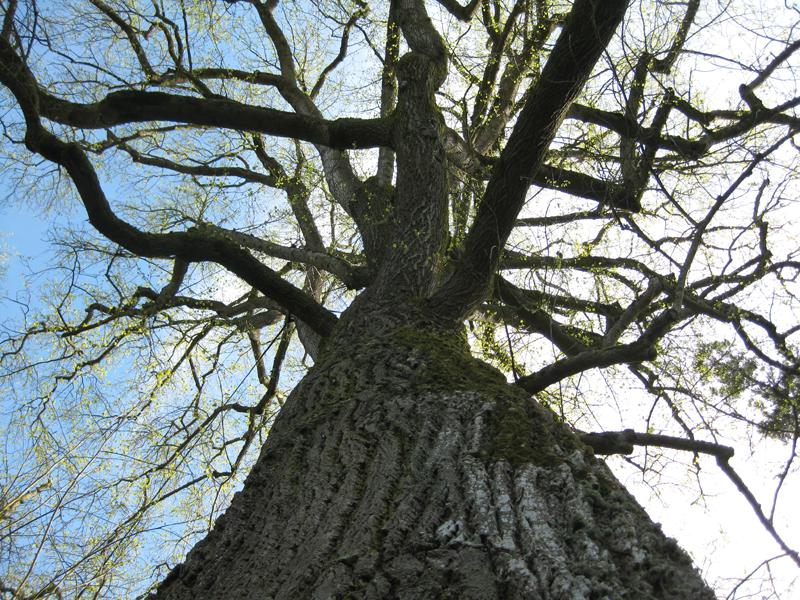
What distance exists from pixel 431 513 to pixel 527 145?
225 cm

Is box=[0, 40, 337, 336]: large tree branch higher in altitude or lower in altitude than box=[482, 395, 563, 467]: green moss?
higher

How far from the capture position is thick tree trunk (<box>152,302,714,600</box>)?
4.29ft

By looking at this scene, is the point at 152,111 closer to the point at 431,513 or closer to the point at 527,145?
the point at 527,145

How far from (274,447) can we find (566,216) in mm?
3694

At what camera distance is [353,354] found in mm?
3125

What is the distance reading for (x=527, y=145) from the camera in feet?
10.6

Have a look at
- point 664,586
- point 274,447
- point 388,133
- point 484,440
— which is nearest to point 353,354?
point 274,447

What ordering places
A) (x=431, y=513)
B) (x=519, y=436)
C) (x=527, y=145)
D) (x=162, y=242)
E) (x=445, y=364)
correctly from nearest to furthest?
1. (x=431, y=513)
2. (x=519, y=436)
3. (x=445, y=364)
4. (x=527, y=145)
5. (x=162, y=242)

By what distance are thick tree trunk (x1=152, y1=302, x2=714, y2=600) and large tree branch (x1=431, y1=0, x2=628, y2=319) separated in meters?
0.99

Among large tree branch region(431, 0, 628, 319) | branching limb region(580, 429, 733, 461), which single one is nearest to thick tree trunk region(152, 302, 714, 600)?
branching limb region(580, 429, 733, 461)

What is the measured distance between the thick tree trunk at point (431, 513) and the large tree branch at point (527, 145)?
38.9 inches

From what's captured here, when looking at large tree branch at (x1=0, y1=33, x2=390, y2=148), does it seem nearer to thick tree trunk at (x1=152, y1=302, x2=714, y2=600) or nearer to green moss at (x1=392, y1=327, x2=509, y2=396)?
green moss at (x1=392, y1=327, x2=509, y2=396)

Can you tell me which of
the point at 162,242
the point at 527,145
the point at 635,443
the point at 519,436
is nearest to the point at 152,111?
the point at 162,242

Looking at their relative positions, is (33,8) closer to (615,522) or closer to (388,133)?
(388,133)
